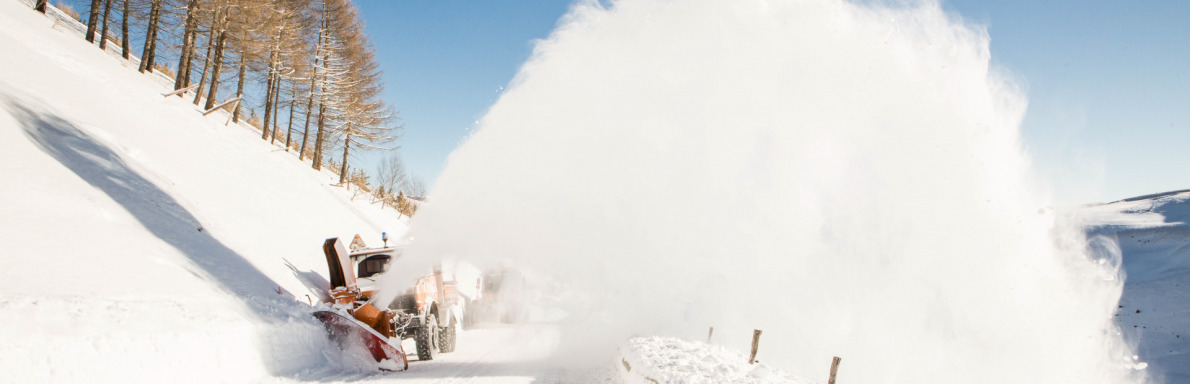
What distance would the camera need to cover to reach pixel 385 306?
1081 centimetres

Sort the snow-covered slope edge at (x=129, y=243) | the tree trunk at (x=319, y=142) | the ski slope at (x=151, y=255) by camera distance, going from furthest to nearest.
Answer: the tree trunk at (x=319, y=142), the ski slope at (x=151, y=255), the snow-covered slope edge at (x=129, y=243)

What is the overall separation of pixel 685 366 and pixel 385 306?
19.4ft

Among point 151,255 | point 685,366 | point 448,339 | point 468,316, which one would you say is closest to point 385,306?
point 448,339

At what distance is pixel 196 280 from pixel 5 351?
463 centimetres

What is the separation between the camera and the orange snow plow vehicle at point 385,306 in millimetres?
9172

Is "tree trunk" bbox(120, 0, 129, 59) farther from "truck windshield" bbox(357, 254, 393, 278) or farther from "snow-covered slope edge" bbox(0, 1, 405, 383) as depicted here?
"truck windshield" bbox(357, 254, 393, 278)

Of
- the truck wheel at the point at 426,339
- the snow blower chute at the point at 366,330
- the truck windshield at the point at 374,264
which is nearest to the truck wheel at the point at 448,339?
the truck wheel at the point at 426,339

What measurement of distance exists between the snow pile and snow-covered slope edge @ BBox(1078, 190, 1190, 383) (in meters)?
50.8

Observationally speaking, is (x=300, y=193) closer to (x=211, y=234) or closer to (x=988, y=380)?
(x=211, y=234)

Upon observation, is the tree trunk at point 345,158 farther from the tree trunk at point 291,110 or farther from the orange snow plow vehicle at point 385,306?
the orange snow plow vehicle at point 385,306

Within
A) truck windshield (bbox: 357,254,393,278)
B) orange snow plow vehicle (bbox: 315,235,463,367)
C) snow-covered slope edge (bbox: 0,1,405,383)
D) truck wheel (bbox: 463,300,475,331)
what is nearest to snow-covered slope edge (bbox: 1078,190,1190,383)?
truck wheel (bbox: 463,300,475,331)

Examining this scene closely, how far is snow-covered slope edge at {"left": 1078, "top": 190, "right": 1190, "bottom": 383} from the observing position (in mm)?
46906

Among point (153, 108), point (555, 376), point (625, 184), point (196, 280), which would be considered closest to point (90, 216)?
point (196, 280)

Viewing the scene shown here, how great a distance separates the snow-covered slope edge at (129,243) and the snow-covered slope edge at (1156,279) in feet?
185
